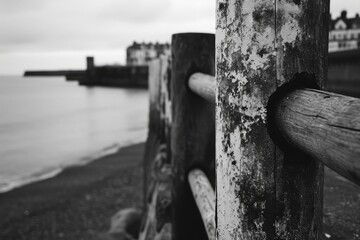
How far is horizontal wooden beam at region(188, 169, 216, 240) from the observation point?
45.8 inches

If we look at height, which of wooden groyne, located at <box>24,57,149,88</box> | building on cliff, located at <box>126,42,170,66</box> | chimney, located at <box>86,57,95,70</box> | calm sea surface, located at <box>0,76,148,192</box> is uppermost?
building on cliff, located at <box>126,42,170,66</box>

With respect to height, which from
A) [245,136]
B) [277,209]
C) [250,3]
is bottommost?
[277,209]

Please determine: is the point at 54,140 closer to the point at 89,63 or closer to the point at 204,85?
the point at 204,85

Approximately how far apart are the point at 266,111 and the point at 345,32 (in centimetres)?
6420

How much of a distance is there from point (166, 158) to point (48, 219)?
3.22 meters

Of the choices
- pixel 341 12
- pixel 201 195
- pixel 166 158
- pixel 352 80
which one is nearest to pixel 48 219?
pixel 166 158

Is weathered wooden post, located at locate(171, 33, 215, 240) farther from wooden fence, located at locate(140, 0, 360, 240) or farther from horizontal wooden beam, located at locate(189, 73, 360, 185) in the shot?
horizontal wooden beam, located at locate(189, 73, 360, 185)

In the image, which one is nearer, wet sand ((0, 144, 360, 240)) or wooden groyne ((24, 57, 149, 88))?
wet sand ((0, 144, 360, 240))

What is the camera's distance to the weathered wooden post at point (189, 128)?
167 centimetres

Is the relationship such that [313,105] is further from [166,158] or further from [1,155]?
[1,155]

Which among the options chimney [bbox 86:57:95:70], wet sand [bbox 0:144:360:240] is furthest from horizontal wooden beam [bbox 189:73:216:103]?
chimney [bbox 86:57:95:70]

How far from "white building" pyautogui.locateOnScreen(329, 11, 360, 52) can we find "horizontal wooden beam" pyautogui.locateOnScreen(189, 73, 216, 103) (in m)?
60.3

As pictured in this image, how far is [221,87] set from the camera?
764mm

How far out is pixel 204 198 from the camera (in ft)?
4.43
